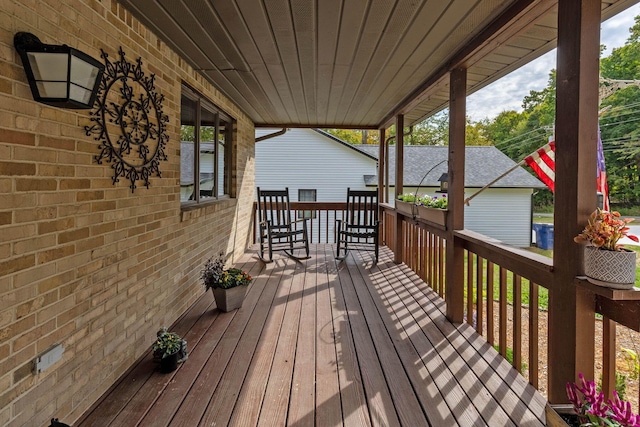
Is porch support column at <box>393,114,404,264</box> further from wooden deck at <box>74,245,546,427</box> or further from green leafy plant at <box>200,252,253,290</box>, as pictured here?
green leafy plant at <box>200,252,253,290</box>

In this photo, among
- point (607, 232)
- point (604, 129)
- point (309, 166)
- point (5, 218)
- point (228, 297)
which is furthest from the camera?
point (309, 166)

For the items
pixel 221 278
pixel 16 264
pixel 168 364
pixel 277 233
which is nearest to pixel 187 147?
pixel 221 278

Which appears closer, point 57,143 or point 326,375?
point 57,143

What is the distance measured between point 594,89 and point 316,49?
1826mm

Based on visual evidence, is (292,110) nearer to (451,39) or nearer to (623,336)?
(451,39)

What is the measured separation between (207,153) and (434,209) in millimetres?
2646

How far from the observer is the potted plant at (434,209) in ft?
10.1

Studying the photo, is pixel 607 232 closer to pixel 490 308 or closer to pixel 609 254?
pixel 609 254

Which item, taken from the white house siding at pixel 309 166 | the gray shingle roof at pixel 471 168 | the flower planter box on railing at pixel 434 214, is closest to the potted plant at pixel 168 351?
the flower planter box on railing at pixel 434 214

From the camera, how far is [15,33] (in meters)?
1.29

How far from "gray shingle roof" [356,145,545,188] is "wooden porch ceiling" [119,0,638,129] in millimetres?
8518

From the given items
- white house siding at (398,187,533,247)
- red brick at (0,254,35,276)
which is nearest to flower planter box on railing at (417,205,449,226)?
red brick at (0,254,35,276)

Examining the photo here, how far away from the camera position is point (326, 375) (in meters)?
2.04

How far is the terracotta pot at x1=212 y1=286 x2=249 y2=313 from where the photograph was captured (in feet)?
9.92
